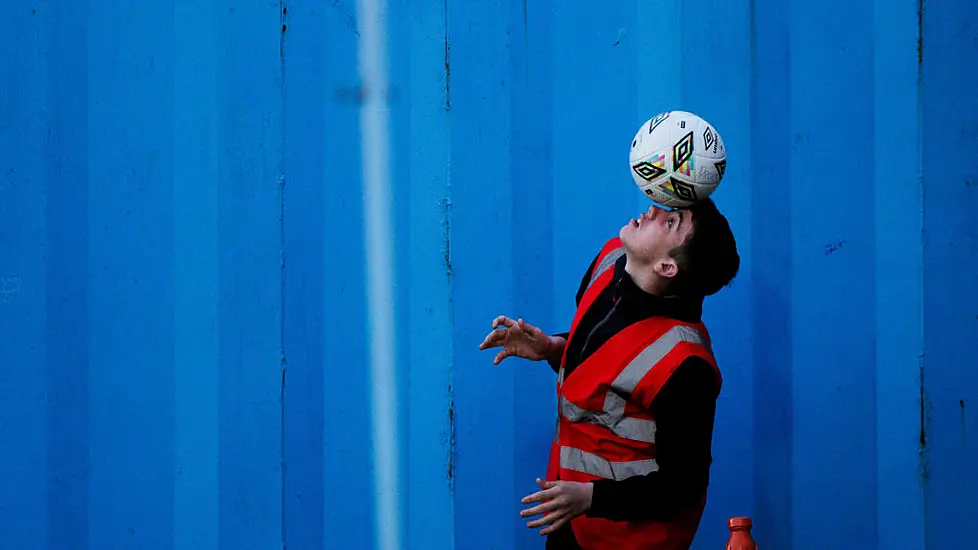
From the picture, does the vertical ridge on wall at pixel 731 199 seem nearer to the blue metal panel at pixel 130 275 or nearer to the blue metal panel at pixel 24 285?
the blue metal panel at pixel 130 275

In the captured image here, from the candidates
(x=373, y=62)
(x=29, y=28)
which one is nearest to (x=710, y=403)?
(x=373, y=62)

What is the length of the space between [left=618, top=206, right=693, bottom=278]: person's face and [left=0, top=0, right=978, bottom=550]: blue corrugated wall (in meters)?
0.62

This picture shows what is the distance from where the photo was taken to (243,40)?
2990 millimetres

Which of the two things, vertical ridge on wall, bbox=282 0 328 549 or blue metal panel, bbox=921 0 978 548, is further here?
vertical ridge on wall, bbox=282 0 328 549

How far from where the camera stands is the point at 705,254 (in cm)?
236

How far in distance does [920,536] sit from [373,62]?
2.20m

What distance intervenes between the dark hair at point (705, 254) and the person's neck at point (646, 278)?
0.05 metres

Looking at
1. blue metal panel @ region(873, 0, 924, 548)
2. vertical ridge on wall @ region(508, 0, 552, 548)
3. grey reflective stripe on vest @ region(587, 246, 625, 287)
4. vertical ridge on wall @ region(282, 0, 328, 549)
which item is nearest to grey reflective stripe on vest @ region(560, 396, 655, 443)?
grey reflective stripe on vest @ region(587, 246, 625, 287)

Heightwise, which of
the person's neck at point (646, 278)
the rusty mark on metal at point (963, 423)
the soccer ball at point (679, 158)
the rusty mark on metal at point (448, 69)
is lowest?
the rusty mark on metal at point (963, 423)

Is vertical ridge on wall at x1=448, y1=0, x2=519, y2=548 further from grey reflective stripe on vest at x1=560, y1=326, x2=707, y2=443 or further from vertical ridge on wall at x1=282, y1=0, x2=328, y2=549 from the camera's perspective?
grey reflective stripe on vest at x1=560, y1=326, x2=707, y2=443

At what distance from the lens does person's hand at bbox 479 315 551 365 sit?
2572 mm

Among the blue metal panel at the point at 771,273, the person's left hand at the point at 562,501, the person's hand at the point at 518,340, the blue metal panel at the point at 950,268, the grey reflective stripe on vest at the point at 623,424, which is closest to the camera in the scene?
the person's left hand at the point at 562,501

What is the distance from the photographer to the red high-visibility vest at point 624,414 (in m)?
2.31

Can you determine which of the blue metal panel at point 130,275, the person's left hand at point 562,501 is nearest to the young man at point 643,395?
the person's left hand at point 562,501
